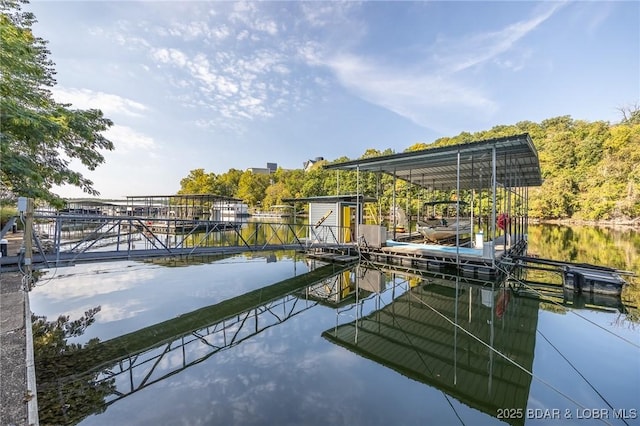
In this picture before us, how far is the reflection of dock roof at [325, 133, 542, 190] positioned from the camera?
9461 millimetres

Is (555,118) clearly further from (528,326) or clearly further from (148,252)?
(148,252)

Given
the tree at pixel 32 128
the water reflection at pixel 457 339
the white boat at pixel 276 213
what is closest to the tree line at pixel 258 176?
the tree at pixel 32 128

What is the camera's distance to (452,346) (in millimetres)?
5430

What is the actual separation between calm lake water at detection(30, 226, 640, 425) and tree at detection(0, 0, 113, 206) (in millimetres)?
3272

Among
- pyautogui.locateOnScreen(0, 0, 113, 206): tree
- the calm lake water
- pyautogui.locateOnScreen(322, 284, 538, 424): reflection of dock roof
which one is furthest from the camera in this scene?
pyautogui.locateOnScreen(0, 0, 113, 206): tree

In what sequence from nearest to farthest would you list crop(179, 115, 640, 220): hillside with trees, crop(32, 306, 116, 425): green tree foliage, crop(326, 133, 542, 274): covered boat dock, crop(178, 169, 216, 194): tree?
1. crop(32, 306, 116, 425): green tree foliage
2. crop(326, 133, 542, 274): covered boat dock
3. crop(179, 115, 640, 220): hillside with trees
4. crop(178, 169, 216, 194): tree

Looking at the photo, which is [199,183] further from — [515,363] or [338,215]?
[515,363]

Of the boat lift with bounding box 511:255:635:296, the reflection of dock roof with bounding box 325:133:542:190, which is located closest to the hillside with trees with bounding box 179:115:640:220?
the reflection of dock roof with bounding box 325:133:542:190

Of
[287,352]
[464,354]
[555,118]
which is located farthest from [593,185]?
[287,352]

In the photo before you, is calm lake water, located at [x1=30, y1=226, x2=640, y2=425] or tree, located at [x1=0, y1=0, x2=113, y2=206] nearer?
calm lake water, located at [x1=30, y1=226, x2=640, y2=425]

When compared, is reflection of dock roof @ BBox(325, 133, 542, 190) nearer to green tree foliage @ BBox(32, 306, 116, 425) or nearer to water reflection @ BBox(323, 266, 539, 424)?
water reflection @ BBox(323, 266, 539, 424)

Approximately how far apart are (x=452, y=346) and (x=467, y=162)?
32.6ft

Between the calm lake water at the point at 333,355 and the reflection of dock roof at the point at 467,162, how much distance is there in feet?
14.9

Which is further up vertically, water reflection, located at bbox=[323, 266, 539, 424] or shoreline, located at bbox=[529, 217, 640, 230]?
shoreline, located at bbox=[529, 217, 640, 230]
